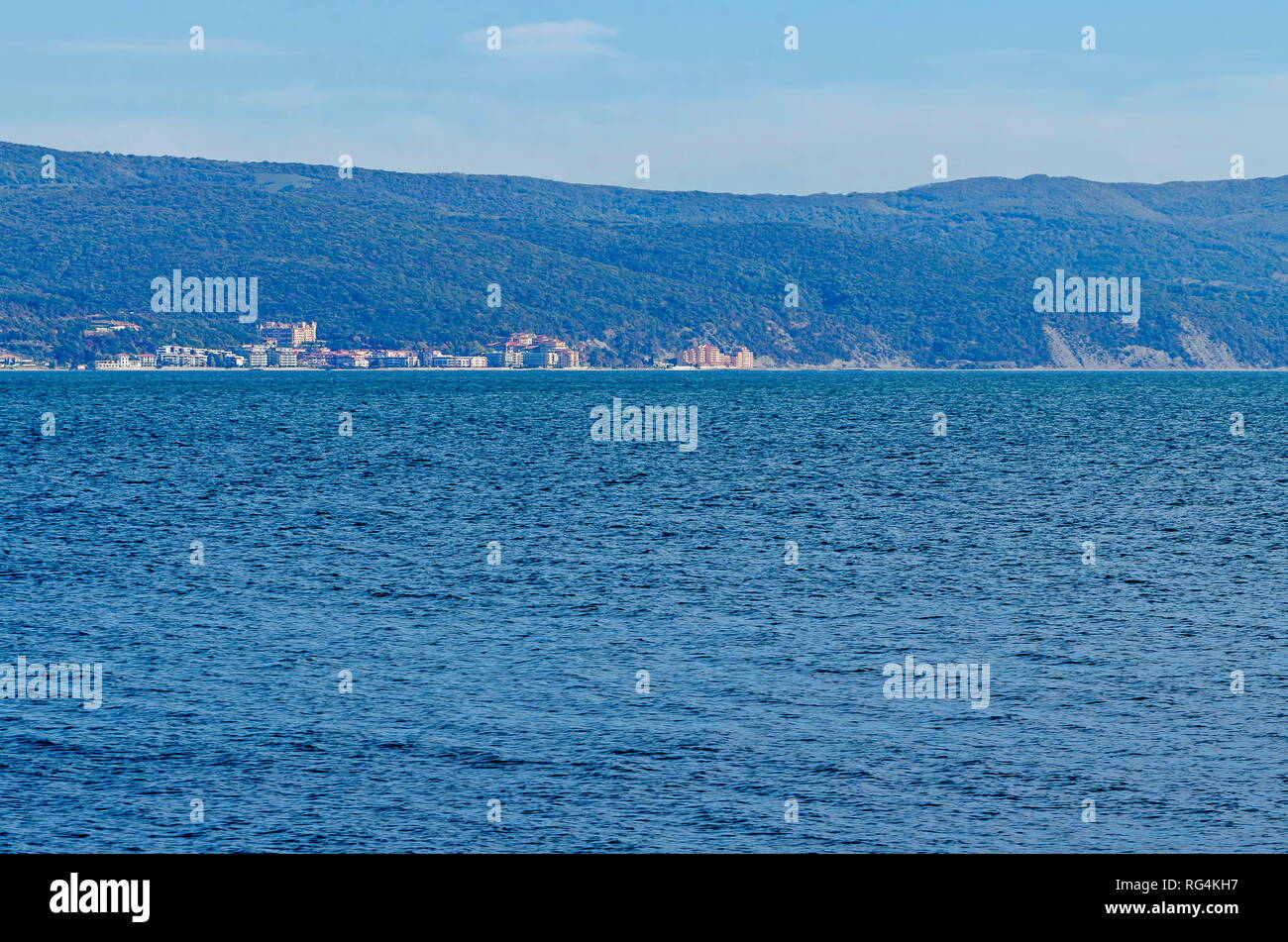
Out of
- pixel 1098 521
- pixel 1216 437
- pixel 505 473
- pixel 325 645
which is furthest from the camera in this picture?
pixel 1216 437

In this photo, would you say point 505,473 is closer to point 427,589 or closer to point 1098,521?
point 1098,521

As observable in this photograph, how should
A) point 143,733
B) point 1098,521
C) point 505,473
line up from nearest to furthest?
point 143,733 < point 1098,521 < point 505,473

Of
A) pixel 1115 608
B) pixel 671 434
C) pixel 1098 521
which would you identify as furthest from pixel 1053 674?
pixel 671 434
